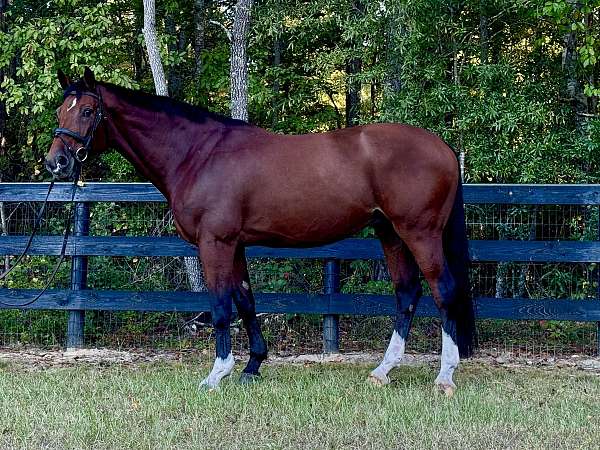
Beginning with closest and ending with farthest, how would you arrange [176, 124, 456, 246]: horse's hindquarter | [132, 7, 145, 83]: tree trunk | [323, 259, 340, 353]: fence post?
[176, 124, 456, 246]: horse's hindquarter < [323, 259, 340, 353]: fence post < [132, 7, 145, 83]: tree trunk

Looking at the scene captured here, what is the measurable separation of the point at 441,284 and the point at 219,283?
1530mm

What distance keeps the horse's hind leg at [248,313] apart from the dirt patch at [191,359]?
80 centimetres

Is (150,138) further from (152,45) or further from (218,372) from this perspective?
(152,45)

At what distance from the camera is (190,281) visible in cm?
753

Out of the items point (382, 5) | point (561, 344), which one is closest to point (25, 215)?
point (382, 5)

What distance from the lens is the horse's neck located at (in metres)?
5.22

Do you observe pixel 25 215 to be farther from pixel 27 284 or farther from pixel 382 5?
pixel 382 5

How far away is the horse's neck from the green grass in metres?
1.48

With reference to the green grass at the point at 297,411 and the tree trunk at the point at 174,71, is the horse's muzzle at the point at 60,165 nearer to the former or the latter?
the green grass at the point at 297,411

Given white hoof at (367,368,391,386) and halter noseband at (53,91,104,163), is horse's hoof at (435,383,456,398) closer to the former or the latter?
white hoof at (367,368,391,386)

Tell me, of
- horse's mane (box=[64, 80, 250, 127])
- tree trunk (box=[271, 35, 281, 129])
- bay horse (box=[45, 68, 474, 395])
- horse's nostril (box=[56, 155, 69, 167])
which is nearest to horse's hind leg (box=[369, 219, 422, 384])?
bay horse (box=[45, 68, 474, 395])

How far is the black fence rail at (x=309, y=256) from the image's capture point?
608 centimetres

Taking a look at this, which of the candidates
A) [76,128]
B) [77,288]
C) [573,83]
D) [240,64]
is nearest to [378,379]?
[76,128]

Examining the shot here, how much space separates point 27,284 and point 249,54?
14.5ft
